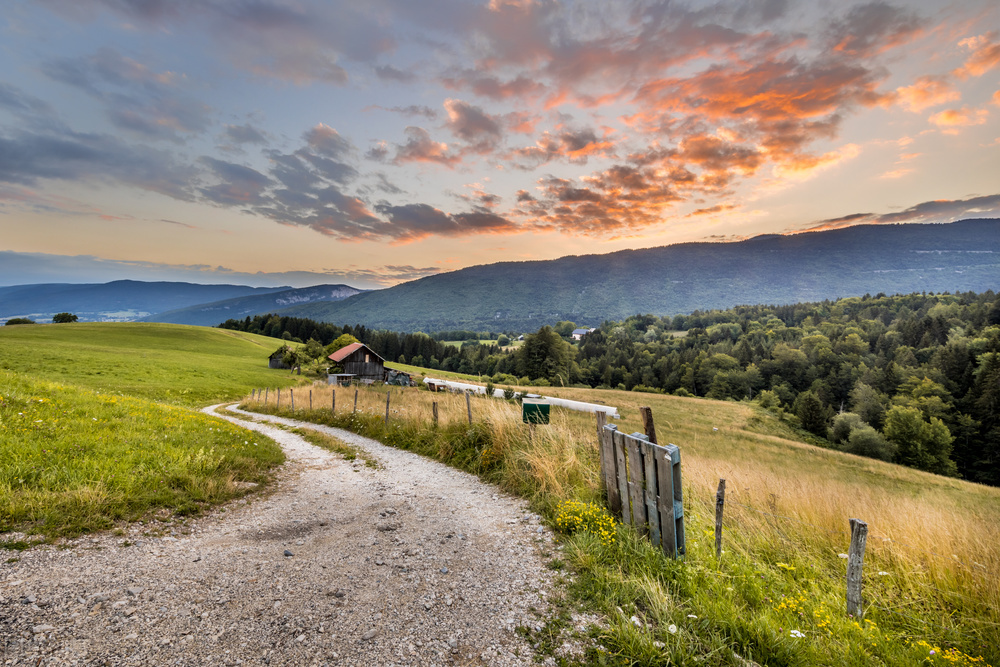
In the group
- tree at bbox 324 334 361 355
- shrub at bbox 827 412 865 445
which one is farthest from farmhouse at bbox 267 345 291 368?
shrub at bbox 827 412 865 445

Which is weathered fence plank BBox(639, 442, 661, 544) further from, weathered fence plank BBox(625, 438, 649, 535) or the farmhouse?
the farmhouse

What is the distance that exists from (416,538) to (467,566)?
1309 mm

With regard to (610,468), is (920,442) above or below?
below

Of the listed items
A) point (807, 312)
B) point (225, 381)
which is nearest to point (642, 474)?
point (225, 381)

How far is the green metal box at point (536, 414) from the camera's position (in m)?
10.5

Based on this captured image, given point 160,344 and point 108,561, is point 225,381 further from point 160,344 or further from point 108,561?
point 108,561

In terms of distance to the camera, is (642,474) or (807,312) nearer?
(642,474)

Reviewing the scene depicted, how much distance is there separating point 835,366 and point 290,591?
372 ft

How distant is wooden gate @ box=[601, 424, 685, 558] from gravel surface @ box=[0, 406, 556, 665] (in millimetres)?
1361

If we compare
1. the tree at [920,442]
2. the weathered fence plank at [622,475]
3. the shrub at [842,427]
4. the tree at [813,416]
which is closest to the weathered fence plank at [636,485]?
the weathered fence plank at [622,475]

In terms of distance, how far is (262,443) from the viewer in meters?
12.2

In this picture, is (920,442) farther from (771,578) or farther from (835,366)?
(771,578)

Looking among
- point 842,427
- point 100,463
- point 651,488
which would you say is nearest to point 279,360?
point 100,463

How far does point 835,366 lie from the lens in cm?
8650
